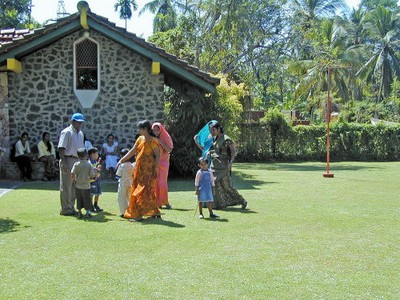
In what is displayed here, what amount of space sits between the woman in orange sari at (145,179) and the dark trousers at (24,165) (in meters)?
6.97

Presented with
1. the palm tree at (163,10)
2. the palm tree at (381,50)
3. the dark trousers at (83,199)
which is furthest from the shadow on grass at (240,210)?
the palm tree at (381,50)

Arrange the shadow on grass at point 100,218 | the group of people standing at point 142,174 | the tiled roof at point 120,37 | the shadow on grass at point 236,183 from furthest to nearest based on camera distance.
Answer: the tiled roof at point 120,37, the shadow on grass at point 236,183, the group of people standing at point 142,174, the shadow on grass at point 100,218

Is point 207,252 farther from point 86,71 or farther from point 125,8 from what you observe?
point 125,8

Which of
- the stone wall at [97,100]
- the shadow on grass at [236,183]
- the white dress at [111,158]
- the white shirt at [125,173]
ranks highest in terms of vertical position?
the stone wall at [97,100]

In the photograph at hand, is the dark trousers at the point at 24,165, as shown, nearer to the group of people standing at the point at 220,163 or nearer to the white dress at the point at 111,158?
the white dress at the point at 111,158

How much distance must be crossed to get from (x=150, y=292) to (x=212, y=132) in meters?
5.48

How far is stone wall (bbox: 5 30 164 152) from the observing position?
16.0 meters

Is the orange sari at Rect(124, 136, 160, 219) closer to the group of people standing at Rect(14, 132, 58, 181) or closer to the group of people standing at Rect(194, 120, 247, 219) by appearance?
the group of people standing at Rect(194, 120, 247, 219)

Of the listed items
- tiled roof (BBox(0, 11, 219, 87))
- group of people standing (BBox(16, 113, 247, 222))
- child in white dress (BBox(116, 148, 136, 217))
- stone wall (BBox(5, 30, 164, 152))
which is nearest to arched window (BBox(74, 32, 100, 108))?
stone wall (BBox(5, 30, 164, 152))

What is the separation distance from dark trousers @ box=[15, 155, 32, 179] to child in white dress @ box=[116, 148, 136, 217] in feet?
21.2

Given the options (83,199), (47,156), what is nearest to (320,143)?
(47,156)

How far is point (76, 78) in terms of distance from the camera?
53.1ft

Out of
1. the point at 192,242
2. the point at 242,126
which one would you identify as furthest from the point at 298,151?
the point at 192,242

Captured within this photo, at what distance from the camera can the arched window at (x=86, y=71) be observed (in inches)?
635
